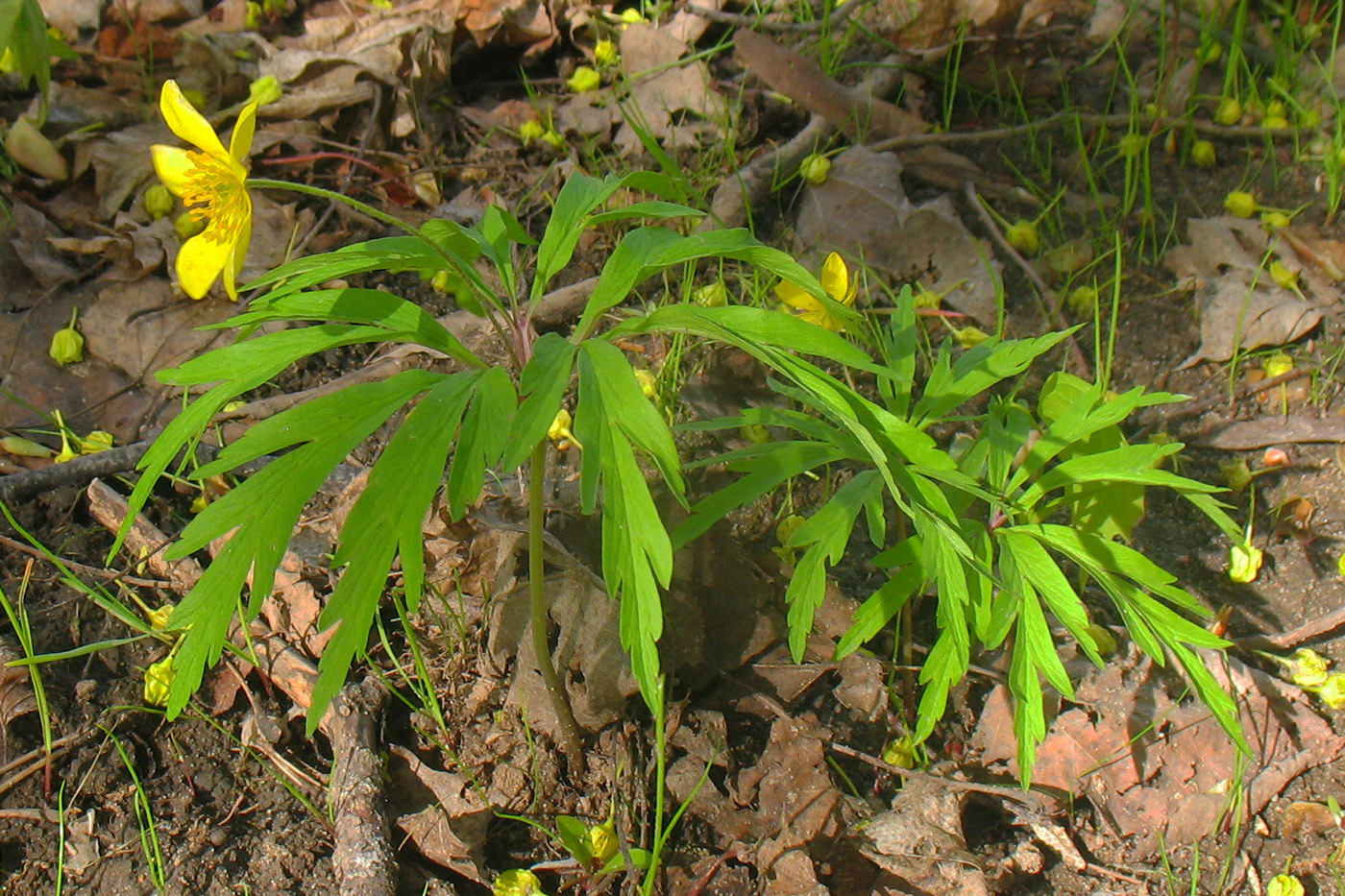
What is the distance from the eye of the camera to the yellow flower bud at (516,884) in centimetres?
191

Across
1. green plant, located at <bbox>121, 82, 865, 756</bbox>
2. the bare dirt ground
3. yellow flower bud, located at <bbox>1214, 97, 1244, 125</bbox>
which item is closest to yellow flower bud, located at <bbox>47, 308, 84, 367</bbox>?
the bare dirt ground

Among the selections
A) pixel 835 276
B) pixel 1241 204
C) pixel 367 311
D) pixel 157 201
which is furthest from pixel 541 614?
pixel 1241 204

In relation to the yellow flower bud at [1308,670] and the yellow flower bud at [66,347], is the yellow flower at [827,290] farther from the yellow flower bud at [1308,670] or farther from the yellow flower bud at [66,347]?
the yellow flower bud at [66,347]

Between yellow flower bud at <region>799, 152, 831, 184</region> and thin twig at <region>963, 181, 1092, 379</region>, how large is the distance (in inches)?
19.7

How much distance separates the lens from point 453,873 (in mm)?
2018

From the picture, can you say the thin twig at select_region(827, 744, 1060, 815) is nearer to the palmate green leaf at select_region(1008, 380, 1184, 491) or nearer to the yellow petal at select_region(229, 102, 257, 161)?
the palmate green leaf at select_region(1008, 380, 1184, 491)

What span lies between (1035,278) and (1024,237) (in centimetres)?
16

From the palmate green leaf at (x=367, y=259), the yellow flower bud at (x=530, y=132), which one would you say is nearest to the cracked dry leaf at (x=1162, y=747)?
the palmate green leaf at (x=367, y=259)

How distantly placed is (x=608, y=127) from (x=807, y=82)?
0.71 m

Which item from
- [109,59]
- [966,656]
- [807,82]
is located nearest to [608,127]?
[807,82]

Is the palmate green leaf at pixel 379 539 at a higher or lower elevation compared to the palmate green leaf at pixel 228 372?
lower

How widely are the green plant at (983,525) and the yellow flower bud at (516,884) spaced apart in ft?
2.16

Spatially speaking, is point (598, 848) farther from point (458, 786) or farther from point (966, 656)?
point (966, 656)

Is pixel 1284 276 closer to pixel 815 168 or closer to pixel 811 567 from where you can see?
pixel 815 168
